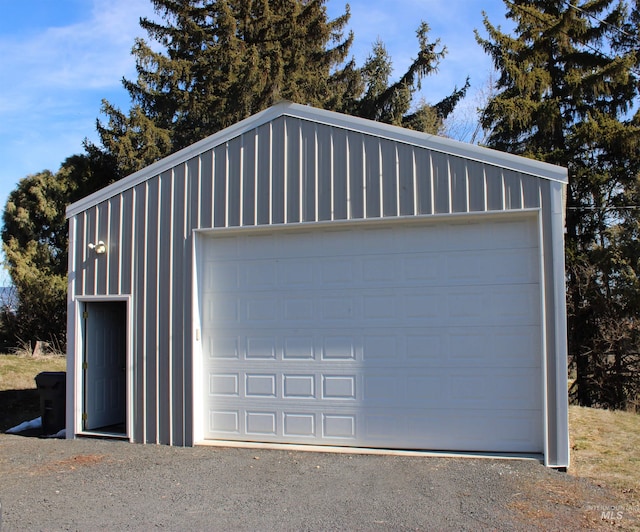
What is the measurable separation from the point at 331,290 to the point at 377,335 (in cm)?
83

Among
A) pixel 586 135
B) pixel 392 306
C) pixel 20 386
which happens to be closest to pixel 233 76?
pixel 586 135

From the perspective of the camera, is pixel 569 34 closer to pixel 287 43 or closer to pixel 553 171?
pixel 287 43

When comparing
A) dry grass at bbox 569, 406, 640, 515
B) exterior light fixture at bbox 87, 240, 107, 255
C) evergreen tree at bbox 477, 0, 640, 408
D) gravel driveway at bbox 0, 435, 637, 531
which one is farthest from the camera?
evergreen tree at bbox 477, 0, 640, 408

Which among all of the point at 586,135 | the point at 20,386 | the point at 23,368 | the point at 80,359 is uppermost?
the point at 586,135

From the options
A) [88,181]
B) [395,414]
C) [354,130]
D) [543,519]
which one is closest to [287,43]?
[88,181]

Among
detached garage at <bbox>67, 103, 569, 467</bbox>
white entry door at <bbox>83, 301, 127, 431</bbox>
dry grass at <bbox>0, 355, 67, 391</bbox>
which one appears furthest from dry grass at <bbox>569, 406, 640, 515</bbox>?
dry grass at <bbox>0, 355, 67, 391</bbox>

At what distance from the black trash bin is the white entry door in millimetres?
531

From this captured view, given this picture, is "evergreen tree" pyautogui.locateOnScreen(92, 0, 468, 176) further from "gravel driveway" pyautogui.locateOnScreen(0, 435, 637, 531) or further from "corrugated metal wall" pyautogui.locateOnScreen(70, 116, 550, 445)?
"gravel driveway" pyautogui.locateOnScreen(0, 435, 637, 531)

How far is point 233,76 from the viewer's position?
67.4 ft

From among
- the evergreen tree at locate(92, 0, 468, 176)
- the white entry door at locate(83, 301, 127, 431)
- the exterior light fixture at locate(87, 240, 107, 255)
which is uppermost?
the evergreen tree at locate(92, 0, 468, 176)

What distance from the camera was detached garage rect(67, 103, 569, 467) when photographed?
23.4 feet

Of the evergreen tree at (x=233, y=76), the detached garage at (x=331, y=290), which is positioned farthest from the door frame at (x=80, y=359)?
the evergreen tree at (x=233, y=76)

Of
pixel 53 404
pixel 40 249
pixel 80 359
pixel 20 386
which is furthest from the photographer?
pixel 40 249

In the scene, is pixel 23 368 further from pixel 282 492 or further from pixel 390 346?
pixel 282 492
